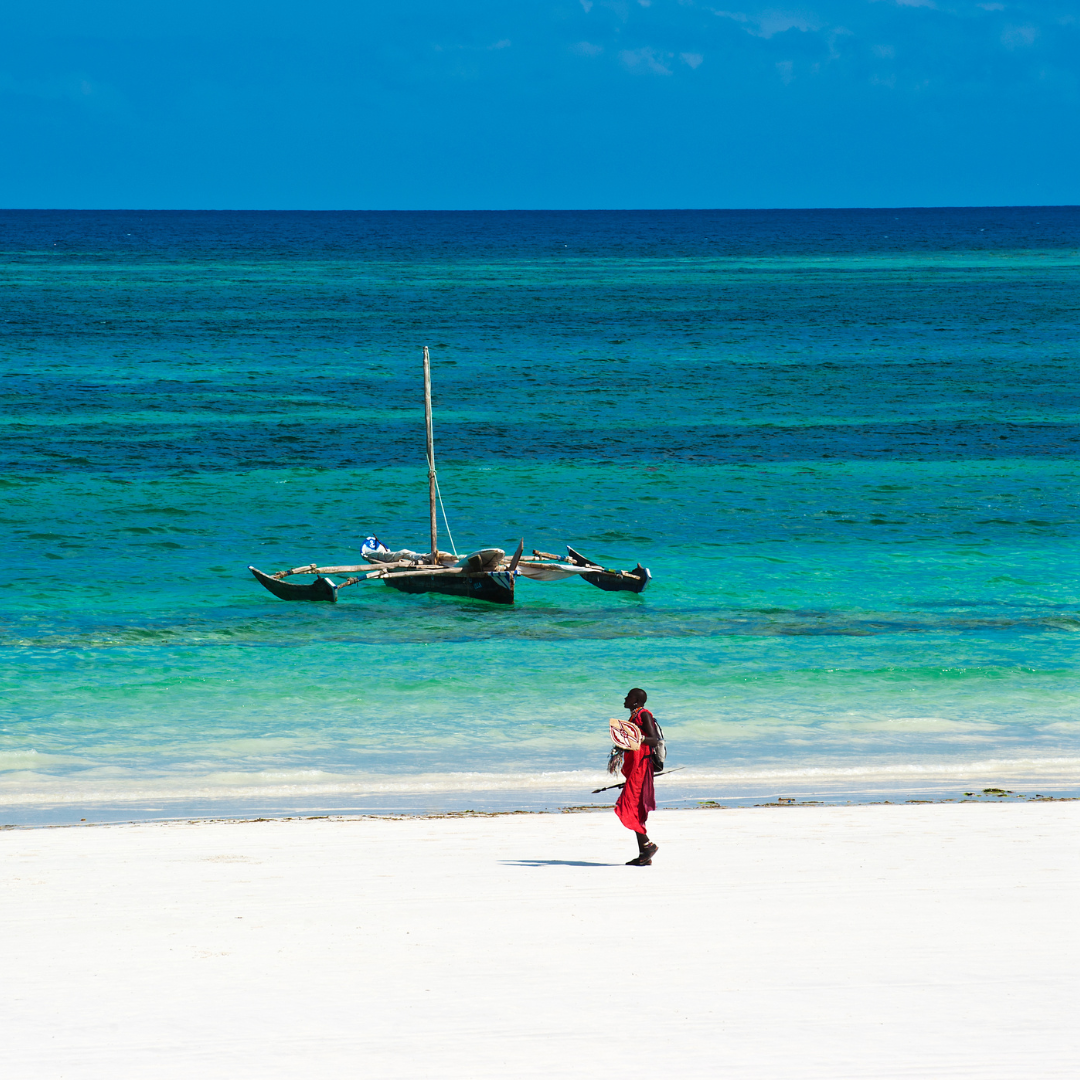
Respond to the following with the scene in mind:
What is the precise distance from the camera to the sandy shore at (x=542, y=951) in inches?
292

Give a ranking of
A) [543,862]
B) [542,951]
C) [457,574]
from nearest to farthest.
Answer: [542,951], [543,862], [457,574]

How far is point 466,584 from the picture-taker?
→ 23.9 meters

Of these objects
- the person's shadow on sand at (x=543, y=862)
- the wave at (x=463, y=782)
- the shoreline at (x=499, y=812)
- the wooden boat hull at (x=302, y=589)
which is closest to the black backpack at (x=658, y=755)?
the person's shadow on sand at (x=543, y=862)

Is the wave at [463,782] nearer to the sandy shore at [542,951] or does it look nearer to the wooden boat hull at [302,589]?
the sandy shore at [542,951]

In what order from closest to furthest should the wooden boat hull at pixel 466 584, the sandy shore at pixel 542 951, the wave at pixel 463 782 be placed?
the sandy shore at pixel 542 951 → the wave at pixel 463 782 → the wooden boat hull at pixel 466 584

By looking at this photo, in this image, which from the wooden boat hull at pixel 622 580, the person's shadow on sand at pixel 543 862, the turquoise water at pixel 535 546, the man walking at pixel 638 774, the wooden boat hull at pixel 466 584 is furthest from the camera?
the wooden boat hull at pixel 622 580

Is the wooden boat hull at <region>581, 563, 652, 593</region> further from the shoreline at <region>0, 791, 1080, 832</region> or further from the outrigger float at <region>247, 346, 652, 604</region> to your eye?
the shoreline at <region>0, 791, 1080, 832</region>

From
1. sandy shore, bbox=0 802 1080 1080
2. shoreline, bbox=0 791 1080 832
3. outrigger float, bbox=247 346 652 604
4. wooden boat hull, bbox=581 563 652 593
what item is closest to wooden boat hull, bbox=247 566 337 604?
outrigger float, bbox=247 346 652 604

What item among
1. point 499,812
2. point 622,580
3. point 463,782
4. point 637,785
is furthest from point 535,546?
point 637,785

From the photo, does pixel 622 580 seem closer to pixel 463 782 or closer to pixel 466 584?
pixel 466 584

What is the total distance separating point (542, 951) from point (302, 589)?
52.6ft

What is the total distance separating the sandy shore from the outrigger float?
11.7 m

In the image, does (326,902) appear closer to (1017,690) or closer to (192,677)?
(192,677)

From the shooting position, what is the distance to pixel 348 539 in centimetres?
3089
